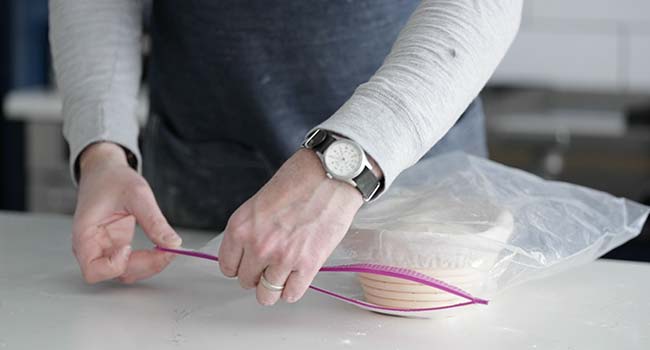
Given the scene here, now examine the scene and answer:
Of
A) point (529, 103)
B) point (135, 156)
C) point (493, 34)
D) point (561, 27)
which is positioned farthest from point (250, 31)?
point (561, 27)

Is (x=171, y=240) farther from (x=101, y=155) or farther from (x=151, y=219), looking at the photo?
(x=101, y=155)

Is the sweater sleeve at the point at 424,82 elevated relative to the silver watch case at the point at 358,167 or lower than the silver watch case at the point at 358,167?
elevated

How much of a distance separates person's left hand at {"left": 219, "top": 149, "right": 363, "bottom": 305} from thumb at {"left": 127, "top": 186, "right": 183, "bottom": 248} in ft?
0.37

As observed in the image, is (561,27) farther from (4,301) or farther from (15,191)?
(4,301)

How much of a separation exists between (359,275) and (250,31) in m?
0.39

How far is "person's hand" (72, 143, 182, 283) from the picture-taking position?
905mm

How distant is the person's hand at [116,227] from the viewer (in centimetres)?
91

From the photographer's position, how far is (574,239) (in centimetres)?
90

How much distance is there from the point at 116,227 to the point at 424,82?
1.06 ft

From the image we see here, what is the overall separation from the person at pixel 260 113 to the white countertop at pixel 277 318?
0.11ft

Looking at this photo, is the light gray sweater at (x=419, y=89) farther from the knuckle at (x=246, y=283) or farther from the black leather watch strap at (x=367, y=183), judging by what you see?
the knuckle at (x=246, y=283)

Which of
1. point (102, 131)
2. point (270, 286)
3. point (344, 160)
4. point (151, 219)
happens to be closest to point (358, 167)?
point (344, 160)

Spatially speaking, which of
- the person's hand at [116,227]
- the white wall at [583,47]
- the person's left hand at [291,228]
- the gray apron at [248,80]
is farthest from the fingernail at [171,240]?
the white wall at [583,47]

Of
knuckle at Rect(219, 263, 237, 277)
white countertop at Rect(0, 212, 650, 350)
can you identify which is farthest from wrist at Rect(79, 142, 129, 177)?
knuckle at Rect(219, 263, 237, 277)
